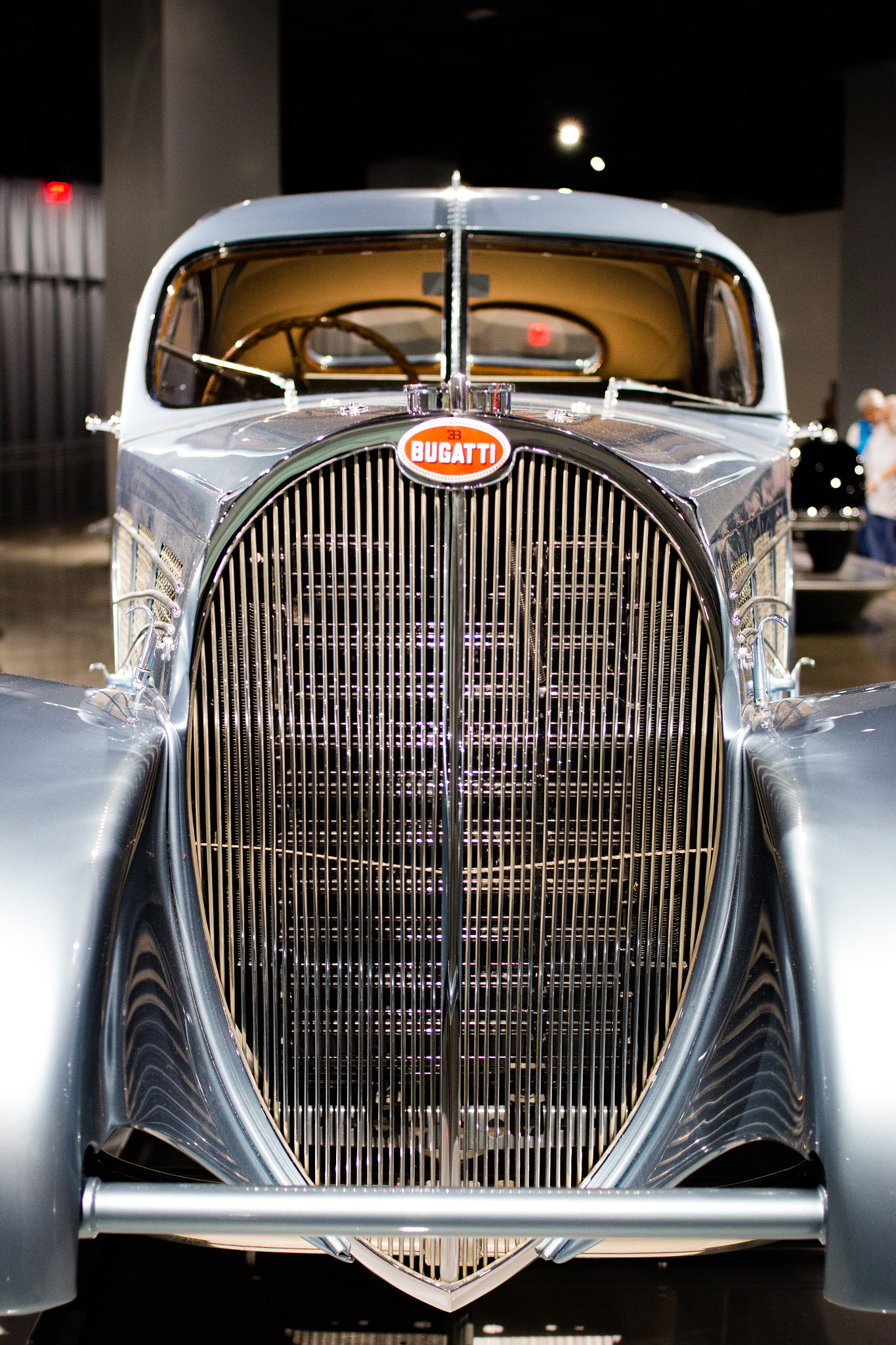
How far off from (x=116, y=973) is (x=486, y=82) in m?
11.5

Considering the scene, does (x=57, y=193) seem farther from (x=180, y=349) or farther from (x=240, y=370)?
(x=240, y=370)

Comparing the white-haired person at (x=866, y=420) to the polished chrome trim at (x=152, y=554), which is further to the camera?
the white-haired person at (x=866, y=420)

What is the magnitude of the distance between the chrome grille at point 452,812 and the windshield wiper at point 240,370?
84 centimetres

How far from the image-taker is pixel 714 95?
11.6 metres

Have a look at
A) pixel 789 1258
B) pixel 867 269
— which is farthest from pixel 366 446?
pixel 867 269

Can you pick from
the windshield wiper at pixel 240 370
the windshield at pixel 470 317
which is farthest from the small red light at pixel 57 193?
the windshield wiper at pixel 240 370

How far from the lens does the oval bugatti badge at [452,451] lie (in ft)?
5.55

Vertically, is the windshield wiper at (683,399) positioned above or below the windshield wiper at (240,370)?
below

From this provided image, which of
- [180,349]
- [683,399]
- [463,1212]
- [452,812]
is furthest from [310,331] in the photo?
[463,1212]

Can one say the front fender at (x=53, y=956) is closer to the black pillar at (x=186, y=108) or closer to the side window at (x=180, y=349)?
the side window at (x=180, y=349)

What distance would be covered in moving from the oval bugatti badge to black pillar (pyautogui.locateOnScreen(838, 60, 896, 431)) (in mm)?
10087

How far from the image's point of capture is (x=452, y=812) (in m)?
1.76

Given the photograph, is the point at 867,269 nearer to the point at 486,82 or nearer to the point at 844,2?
the point at 844,2

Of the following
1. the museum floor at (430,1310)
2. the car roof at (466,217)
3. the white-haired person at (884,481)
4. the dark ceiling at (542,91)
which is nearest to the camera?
the museum floor at (430,1310)
